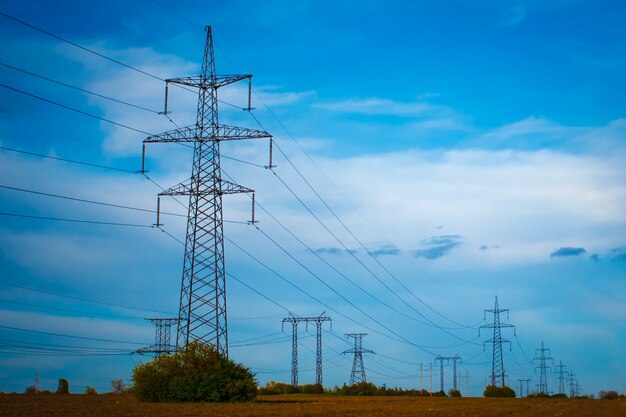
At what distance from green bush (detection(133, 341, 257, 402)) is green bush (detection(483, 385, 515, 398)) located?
74.9 m

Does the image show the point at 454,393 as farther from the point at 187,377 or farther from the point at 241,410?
the point at 241,410

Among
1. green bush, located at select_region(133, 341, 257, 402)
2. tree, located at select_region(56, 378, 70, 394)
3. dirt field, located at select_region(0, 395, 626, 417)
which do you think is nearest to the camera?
dirt field, located at select_region(0, 395, 626, 417)

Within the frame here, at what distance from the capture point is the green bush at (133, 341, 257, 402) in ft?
201

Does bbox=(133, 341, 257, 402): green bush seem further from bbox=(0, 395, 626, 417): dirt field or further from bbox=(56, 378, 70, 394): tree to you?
bbox=(56, 378, 70, 394): tree

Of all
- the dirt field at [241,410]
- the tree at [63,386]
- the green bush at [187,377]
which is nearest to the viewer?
the dirt field at [241,410]

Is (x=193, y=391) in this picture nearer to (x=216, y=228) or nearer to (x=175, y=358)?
(x=175, y=358)

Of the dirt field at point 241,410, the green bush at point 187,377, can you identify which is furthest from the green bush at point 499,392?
the green bush at point 187,377

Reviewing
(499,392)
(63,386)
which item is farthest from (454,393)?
(63,386)

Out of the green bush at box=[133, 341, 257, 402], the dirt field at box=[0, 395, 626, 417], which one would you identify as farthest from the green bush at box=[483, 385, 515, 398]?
the green bush at box=[133, 341, 257, 402]

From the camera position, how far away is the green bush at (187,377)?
6134 cm

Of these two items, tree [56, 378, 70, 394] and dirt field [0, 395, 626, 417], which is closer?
dirt field [0, 395, 626, 417]

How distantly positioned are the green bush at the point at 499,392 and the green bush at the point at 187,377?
74.9 metres

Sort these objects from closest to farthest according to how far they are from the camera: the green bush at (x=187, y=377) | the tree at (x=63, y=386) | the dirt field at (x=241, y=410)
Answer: the dirt field at (x=241, y=410)
the green bush at (x=187, y=377)
the tree at (x=63, y=386)

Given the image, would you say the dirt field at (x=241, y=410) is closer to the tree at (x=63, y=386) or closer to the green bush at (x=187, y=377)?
the green bush at (x=187, y=377)
